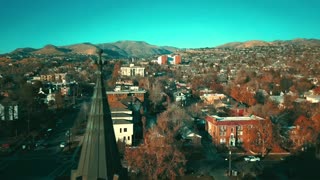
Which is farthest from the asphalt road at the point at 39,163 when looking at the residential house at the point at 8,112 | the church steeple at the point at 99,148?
the church steeple at the point at 99,148

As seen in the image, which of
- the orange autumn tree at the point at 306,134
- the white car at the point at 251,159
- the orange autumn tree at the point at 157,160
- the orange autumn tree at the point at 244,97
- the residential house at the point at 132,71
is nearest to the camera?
the orange autumn tree at the point at 157,160

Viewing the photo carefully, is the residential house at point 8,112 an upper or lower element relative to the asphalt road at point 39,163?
upper

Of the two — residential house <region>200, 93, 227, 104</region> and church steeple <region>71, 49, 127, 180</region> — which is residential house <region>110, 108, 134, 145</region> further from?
church steeple <region>71, 49, 127, 180</region>

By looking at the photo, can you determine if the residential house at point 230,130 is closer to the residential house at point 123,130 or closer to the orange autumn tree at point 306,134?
the orange autumn tree at point 306,134

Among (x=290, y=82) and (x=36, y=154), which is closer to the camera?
(x=36, y=154)

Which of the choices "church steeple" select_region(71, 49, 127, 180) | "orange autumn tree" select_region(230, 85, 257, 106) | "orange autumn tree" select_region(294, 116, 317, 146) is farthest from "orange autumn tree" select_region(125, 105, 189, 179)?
"orange autumn tree" select_region(230, 85, 257, 106)

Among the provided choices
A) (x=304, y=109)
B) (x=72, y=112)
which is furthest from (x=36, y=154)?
(x=304, y=109)

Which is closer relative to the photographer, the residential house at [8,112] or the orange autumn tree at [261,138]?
the orange autumn tree at [261,138]

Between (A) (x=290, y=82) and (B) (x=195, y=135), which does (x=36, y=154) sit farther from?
(A) (x=290, y=82)

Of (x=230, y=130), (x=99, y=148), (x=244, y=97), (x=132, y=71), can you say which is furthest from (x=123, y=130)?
(x=132, y=71)
